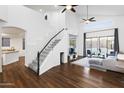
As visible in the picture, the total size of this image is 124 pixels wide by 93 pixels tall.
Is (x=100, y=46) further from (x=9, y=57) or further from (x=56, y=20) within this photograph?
(x=9, y=57)

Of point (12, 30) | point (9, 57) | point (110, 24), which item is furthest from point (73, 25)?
point (9, 57)

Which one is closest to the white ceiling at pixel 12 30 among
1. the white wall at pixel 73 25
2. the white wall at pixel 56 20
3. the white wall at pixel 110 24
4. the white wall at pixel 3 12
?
the white wall at pixel 3 12

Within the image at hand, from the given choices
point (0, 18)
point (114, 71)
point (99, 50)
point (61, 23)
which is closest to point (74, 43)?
point (99, 50)

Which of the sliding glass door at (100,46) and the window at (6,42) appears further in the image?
the window at (6,42)

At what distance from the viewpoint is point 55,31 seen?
10.2 meters

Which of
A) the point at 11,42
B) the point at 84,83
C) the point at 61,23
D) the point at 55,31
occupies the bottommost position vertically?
the point at 84,83

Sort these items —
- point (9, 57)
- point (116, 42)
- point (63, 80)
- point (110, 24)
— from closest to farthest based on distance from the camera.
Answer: point (63, 80) → point (9, 57) → point (116, 42) → point (110, 24)

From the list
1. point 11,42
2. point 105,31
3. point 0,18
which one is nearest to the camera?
point 0,18

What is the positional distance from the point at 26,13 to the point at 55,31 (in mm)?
2972

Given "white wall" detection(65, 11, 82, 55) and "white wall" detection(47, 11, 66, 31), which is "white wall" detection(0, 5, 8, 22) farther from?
"white wall" detection(65, 11, 82, 55)

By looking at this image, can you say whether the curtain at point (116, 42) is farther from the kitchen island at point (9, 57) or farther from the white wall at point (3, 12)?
the white wall at point (3, 12)

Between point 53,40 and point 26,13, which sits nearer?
point 26,13

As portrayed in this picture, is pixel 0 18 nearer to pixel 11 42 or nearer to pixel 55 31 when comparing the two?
pixel 55 31

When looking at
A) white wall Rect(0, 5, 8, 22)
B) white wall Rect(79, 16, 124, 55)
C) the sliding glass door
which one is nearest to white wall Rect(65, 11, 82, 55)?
the sliding glass door
